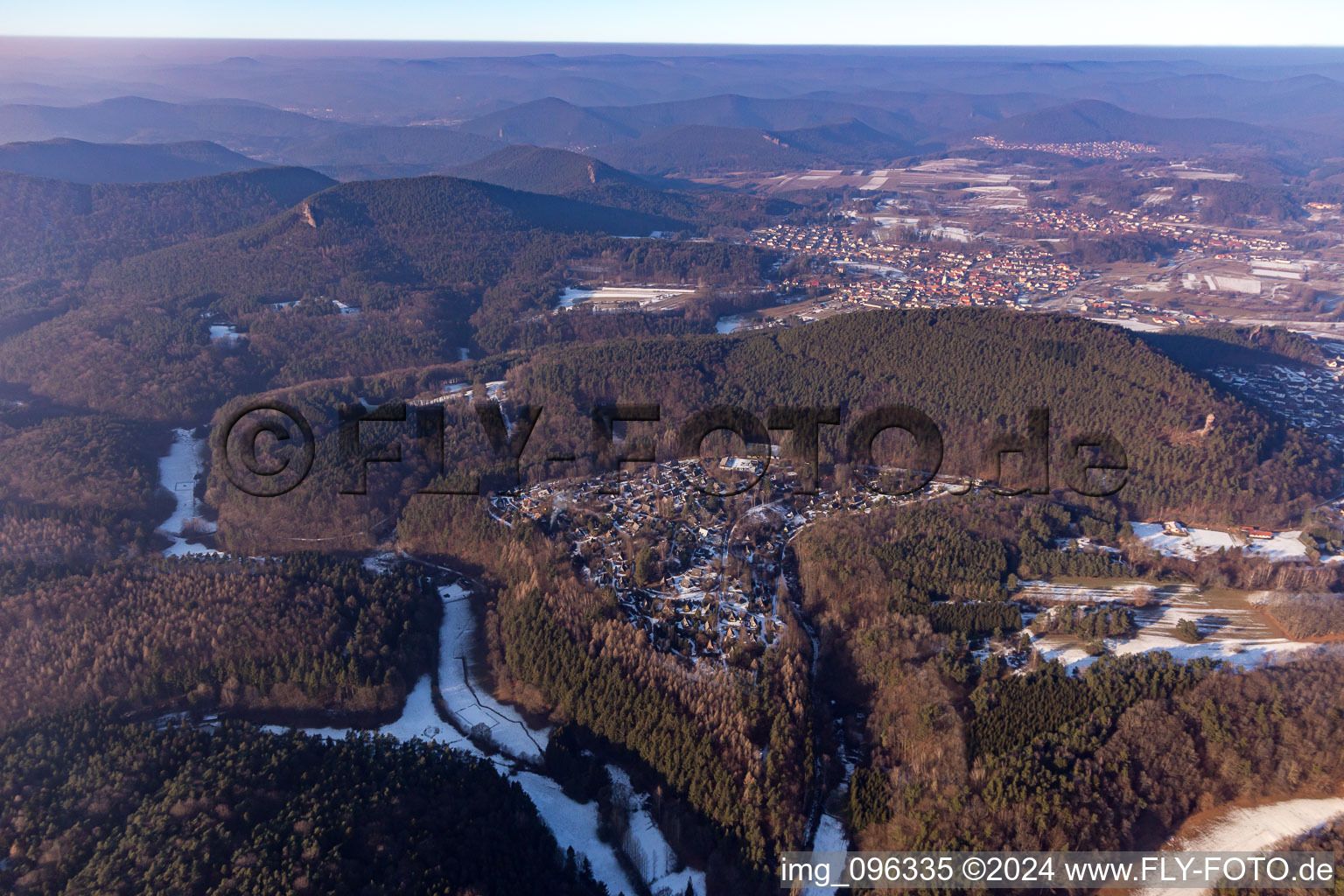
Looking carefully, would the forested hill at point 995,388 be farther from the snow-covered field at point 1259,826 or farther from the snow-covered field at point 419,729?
the snow-covered field at point 419,729

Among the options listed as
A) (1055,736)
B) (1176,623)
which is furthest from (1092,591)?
(1055,736)

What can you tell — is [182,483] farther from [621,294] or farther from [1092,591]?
[1092,591]

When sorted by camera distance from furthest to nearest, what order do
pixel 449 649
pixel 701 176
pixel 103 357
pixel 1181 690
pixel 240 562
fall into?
1. pixel 701 176
2. pixel 103 357
3. pixel 240 562
4. pixel 449 649
5. pixel 1181 690

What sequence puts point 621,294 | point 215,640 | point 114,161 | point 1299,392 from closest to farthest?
1. point 215,640
2. point 1299,392
3. point 621,294
4. point 114,161

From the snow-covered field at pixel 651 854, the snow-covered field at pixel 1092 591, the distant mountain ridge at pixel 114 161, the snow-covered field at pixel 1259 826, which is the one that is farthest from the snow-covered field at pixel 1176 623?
the distant mountain ridge at pixel 114 161

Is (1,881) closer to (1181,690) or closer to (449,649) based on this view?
(449,649)

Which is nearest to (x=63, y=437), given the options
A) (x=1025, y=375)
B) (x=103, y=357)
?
(x=103, y=357)

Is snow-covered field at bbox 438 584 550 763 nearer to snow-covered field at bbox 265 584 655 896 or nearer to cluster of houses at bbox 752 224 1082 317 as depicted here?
snow-covered field at bbox 265 584 655 896

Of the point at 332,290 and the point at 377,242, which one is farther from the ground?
the point at 377,242
